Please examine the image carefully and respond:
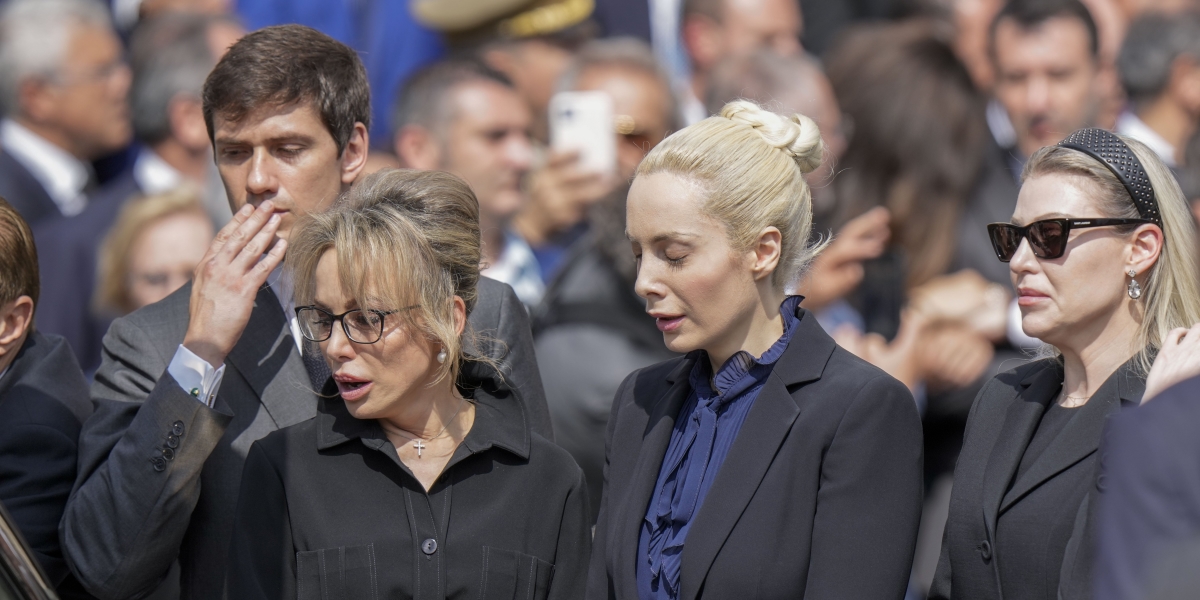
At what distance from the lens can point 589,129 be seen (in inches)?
243

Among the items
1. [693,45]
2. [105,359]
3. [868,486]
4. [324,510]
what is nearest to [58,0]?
[693,45]

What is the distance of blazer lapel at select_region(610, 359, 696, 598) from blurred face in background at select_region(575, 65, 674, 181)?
3.10 metres

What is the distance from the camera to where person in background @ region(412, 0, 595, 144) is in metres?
7.50

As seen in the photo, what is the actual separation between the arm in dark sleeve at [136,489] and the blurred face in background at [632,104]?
339cm

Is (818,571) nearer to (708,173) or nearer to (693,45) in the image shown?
(708,173)

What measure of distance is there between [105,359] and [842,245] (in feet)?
9.69

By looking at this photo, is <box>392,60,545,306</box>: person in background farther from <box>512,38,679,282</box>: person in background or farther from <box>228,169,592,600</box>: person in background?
<box>228,169,592,600</box>: person in background

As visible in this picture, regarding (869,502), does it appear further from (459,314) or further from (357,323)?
(357,323)

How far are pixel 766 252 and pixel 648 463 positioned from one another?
0.54 meters

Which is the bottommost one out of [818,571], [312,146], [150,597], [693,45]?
[693,45]

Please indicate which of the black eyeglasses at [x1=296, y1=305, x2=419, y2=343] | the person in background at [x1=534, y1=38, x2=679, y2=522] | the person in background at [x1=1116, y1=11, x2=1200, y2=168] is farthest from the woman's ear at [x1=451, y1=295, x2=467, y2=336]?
the person in background at [x1=1116, y1=11, x2=1200, y2=168]

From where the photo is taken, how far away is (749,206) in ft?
10.0

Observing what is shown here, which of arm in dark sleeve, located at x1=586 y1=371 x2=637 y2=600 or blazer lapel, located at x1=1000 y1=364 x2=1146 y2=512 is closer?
blazer lapel, located at x1=1000 y1=364 x2=1146 y2=512

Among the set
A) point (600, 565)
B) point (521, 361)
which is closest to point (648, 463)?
point (600, 565)
